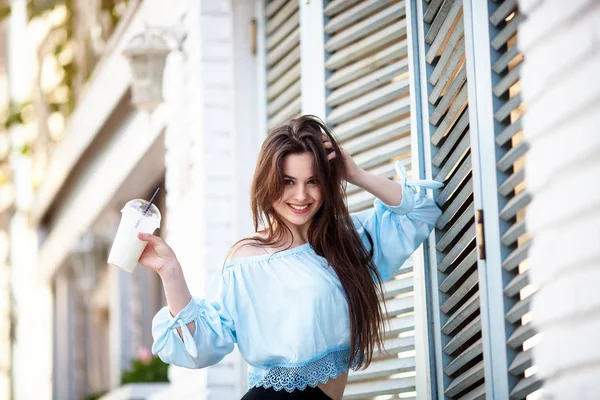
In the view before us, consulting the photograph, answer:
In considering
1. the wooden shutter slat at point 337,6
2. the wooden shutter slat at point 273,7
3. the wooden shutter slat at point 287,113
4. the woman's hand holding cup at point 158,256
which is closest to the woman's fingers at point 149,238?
the woman's hand holding cup at point 158,256

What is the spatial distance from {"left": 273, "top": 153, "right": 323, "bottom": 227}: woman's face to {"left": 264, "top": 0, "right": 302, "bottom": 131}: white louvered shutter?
1447 mm

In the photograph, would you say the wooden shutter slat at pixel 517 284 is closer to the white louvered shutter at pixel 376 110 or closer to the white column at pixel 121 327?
the white louvered shutter at pixel 376 110

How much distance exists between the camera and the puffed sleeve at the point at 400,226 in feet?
10.7

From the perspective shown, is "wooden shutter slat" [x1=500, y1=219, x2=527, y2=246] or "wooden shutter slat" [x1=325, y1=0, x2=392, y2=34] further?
"wooden shutter slat" [x1=325, y1=0, x2=392, y2=34]

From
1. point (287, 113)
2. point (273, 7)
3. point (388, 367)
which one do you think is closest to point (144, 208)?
point (388, 367)

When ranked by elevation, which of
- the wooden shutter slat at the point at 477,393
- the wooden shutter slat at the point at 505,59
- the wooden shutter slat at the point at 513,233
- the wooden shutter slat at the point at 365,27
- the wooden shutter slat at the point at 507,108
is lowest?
the wooden shutter slat at the point at 477,393

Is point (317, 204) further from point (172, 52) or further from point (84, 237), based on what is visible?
point (84, 237)

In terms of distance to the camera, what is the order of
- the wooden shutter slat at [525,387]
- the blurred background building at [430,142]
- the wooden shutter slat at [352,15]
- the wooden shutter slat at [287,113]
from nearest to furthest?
the blurred background building at [430,142] < the wooden shutter slat at [525,387] < the wooden shutter slat at [352,15] < the wooden shutter slat at [287,113]

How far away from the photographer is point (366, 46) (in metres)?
3.80

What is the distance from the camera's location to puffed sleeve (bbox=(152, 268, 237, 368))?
298 cm

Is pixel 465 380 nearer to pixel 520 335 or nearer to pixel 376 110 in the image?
pixel 520 335

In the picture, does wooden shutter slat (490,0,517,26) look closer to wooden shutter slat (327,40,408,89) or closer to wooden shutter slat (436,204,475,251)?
wooden shutter slat (436,204,475,251)

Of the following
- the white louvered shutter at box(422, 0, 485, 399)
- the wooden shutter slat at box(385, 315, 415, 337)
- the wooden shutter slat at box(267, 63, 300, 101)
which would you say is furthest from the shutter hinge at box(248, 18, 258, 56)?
the wooden shutter slat at box(385, 315, 415, 337)

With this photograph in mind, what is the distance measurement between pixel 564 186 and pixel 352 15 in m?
1.77
